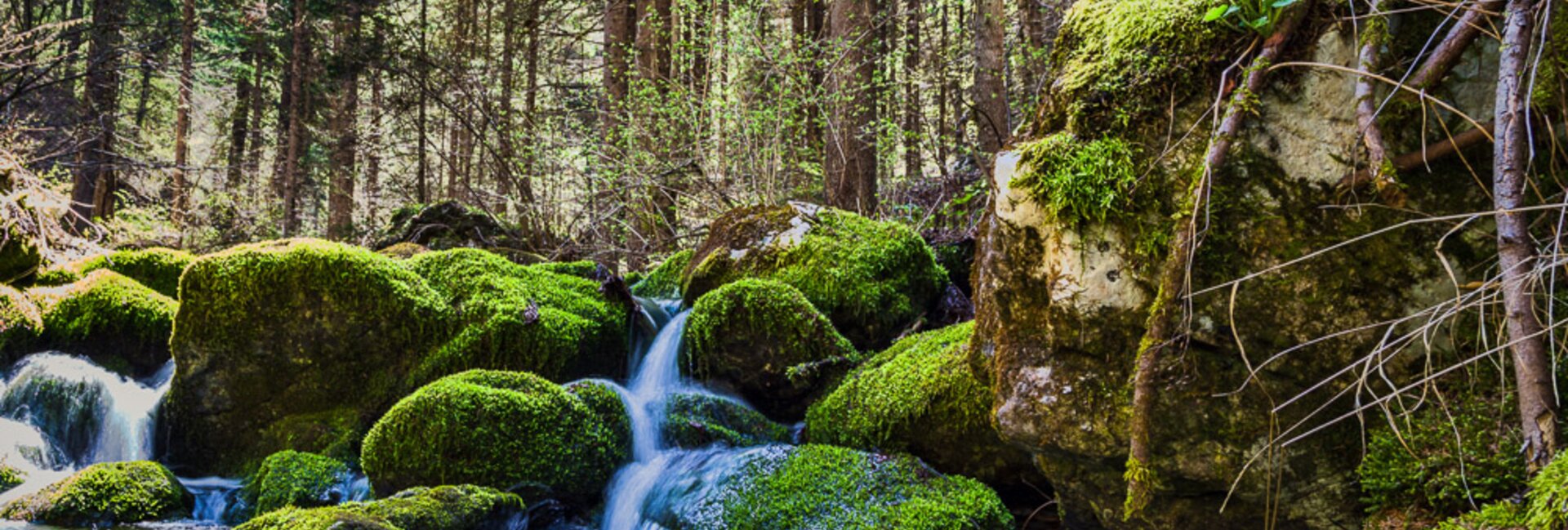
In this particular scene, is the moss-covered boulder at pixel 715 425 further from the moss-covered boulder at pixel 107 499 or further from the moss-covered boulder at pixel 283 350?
the moss-covered boulder at pixel 107 499

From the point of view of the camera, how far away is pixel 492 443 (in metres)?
4.82

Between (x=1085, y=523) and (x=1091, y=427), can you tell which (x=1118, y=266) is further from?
(x=1085, y=523)

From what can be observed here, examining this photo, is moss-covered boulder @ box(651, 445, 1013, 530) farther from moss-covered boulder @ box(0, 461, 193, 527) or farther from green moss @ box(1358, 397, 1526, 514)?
moss-covered boulder @ box(0, 461, 193, 527)

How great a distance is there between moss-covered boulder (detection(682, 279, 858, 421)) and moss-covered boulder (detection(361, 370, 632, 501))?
109 centimetres

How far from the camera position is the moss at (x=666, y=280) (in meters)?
8.38

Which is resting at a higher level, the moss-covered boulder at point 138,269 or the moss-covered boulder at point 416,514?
the moss-covered boulder at point 138,269

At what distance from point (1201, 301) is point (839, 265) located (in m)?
3.87

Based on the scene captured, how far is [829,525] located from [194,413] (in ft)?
17.2

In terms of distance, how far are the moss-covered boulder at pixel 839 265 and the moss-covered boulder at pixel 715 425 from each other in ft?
3.83

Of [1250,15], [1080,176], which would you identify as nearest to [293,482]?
[1080,176]

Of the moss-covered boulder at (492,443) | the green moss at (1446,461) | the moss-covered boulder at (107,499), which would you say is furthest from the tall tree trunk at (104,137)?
the green moss at (1446,461)

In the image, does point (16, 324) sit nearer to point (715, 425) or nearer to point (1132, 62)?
point (715, 425)

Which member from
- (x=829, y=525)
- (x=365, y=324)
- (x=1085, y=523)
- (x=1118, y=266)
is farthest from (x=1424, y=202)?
(x=365, y=324)

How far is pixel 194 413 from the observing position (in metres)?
6.30
